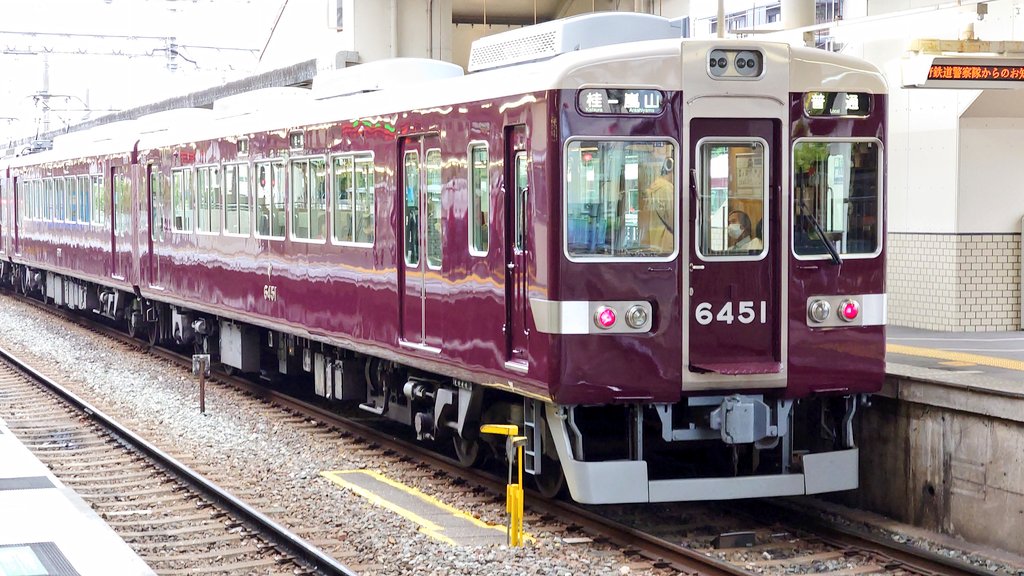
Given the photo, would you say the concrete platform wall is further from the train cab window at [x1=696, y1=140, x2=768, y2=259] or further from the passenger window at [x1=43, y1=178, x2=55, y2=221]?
the passenger window at [x1=43, y1=178, x2=55, y2=221]

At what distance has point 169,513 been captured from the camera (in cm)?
979

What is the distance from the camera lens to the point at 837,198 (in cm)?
882

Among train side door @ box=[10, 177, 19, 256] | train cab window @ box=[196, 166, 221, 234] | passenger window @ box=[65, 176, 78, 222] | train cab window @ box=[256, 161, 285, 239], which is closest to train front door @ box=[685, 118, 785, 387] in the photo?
train cab window @ box=[256, 161, 285, 239]

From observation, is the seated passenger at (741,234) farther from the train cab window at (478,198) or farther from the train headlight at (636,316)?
the train cab window at (478,198)

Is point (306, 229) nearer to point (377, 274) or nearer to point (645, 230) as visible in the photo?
point (377, 274)

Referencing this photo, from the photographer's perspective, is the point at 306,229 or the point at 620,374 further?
the point at 306,229

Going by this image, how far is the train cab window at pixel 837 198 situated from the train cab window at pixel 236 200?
728 centimetres

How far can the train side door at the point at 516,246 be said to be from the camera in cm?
869

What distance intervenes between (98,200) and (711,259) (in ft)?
50.4

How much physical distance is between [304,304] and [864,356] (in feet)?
19.0

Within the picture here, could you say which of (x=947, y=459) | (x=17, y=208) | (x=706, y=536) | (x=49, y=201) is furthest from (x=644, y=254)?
(x=17, y=208)

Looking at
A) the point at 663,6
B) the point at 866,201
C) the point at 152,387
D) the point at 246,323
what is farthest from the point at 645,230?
the point at 663,6

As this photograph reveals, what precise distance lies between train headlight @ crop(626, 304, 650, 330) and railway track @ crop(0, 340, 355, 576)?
2.24 meters

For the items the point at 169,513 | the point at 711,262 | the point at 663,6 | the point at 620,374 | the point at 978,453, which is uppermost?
A: the point at 663,6
